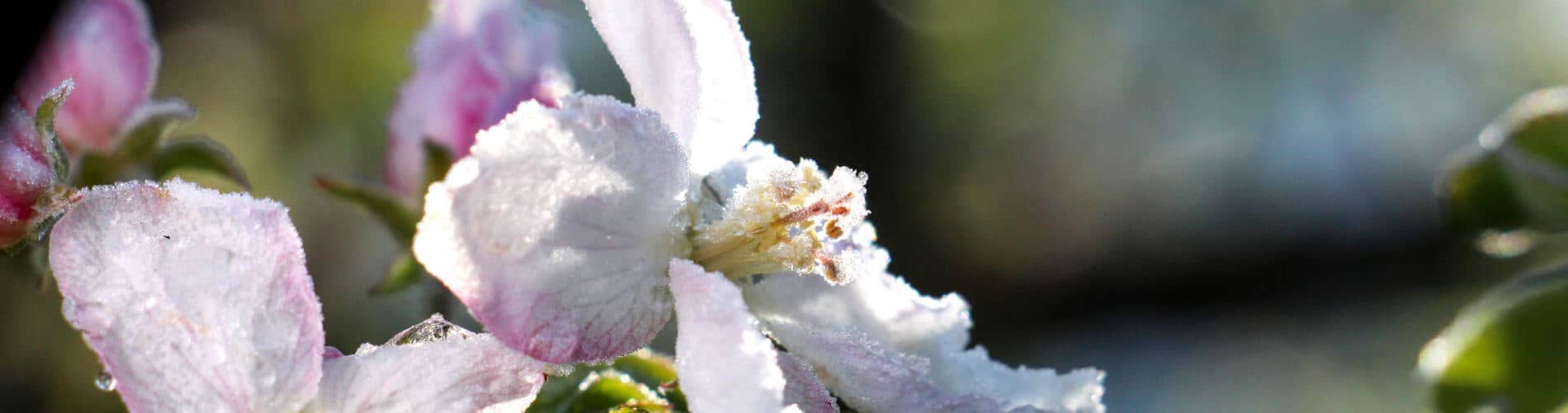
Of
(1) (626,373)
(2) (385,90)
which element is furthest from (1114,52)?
(1) (626,373)

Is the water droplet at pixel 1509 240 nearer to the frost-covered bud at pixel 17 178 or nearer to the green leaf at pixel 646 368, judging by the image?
the green leaf at pixel 646 368

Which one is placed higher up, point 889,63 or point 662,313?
point 889,63

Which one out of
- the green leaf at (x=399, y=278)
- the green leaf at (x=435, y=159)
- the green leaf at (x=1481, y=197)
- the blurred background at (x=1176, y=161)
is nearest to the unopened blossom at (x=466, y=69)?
the green leaf at (x=435, y=159)

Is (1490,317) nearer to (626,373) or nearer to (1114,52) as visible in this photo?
(626,373)

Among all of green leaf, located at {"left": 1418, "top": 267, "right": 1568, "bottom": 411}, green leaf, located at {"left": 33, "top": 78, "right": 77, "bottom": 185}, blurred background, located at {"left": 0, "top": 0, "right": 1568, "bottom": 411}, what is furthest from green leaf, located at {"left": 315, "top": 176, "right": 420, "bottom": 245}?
blurred background, located at {"left": 0, "top": 0, "right": 1568, "bottom": 411}

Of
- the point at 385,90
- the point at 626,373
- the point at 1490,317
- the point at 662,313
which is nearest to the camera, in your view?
the point at 662,313

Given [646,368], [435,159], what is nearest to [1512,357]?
[646,368]
